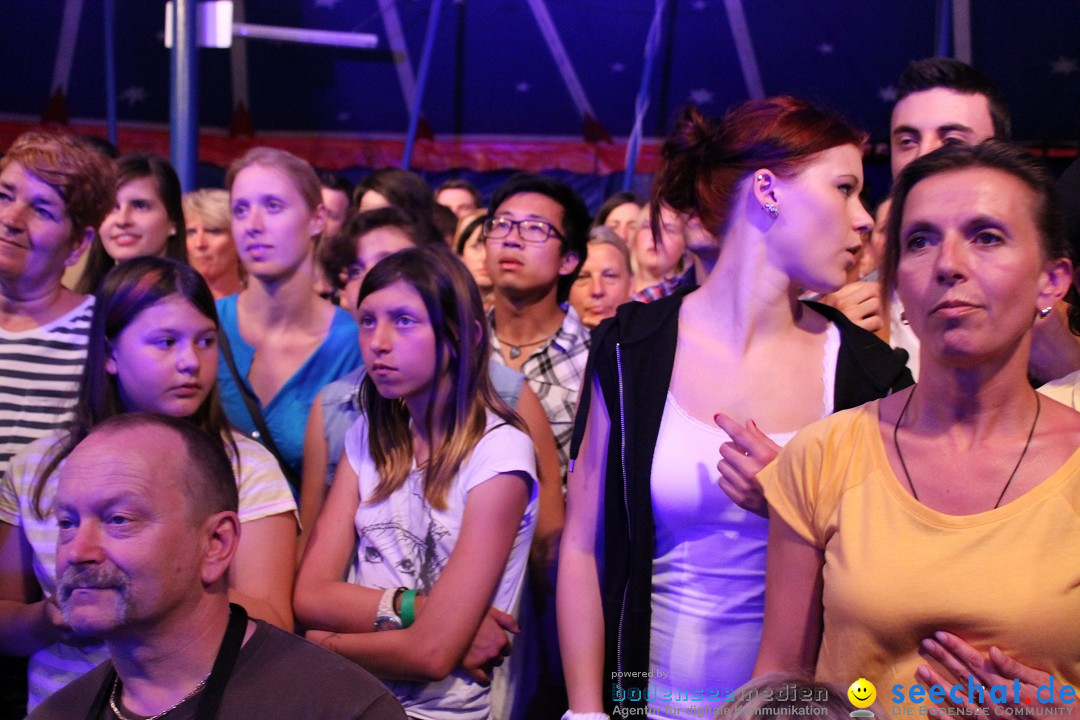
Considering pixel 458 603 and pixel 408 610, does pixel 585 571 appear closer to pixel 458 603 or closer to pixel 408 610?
pixel 458 603

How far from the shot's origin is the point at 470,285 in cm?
269

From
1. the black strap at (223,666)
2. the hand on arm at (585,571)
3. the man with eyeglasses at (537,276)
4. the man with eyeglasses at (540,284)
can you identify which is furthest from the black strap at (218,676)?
the man with eyeglasses at (537,276)

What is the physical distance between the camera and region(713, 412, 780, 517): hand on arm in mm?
1828

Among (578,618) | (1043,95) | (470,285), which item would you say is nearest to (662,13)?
(1043,95)

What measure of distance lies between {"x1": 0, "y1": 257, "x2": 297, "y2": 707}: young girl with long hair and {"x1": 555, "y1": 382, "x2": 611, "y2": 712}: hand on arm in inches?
25.0

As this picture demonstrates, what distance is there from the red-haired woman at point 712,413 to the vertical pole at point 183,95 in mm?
3627

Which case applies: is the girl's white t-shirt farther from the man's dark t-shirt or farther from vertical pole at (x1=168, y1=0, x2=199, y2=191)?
vertical pole at (x1=168, y1=0, x2=199, y2=191)

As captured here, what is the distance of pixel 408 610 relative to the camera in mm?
2273

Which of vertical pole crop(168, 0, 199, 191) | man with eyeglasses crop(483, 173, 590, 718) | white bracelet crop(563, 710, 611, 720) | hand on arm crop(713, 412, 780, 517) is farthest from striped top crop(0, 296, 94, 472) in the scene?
vertical pole crop(168, 0, 199, 191)

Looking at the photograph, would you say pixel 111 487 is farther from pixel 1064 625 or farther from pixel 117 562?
pixel 1064 625

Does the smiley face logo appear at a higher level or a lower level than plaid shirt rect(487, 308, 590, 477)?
lower

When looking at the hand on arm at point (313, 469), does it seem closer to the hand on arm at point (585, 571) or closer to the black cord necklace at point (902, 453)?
the hand on arm at point (585, 571)

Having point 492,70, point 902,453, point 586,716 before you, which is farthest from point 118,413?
point 492,70

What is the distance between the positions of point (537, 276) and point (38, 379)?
4.83 feet
